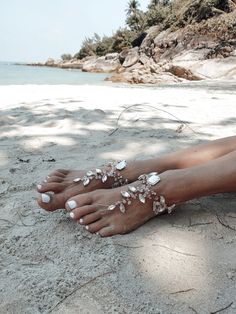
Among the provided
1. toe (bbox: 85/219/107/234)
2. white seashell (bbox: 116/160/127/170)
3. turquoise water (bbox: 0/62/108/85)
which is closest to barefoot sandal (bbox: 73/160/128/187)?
white seashell (bbox: 116/160/127/170)

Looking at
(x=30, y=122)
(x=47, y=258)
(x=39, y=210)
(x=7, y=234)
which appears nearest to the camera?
(x=47, y=258)

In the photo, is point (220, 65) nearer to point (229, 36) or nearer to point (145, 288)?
point (229, 36)

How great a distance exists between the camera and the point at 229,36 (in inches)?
606

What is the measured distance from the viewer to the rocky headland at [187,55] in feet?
41.3

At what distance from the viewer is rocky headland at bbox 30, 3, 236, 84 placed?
12597 mm

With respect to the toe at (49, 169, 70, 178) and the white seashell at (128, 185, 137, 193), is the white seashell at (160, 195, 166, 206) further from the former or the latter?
the toe at (49, 169, 70, 178)

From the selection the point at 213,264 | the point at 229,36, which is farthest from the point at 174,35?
the point at 213,264

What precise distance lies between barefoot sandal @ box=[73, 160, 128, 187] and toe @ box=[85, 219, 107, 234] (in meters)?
0.23

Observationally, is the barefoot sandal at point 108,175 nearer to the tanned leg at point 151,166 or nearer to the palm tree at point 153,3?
the tanned leg at point 151,166

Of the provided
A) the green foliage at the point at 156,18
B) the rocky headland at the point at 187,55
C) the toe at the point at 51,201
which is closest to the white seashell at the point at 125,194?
the toe at the point at 51,201

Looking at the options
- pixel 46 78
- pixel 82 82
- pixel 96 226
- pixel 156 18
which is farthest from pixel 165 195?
pixel 156 18

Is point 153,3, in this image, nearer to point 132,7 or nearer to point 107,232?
point 132,7

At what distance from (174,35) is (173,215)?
19.1 metres

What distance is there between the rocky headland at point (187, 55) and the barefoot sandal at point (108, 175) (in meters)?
9.80
